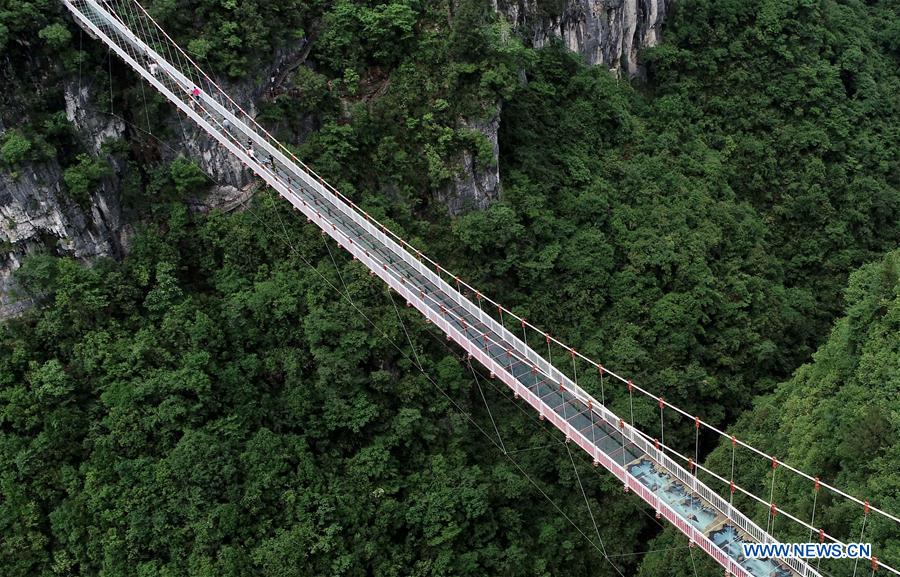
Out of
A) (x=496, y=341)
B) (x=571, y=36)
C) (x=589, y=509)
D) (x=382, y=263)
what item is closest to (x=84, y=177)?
(x=382, y=263)

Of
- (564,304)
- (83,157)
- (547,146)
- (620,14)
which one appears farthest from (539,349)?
(620,14)

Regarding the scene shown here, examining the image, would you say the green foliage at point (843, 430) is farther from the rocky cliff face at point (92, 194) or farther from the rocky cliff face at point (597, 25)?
the rocky cliff face at point (92, 194)

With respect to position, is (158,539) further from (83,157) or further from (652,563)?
(652,563)

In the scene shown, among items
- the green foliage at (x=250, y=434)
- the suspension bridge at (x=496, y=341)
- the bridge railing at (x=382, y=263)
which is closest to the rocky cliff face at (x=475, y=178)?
the suspension bridge at (x=496, y=341)

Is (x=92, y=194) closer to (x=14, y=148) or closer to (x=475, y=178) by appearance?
(x=14, y=148)

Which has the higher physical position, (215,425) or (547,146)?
(547,146)

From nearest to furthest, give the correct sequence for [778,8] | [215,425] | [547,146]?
1. [215,425]
2. [547,146]
3. [778,8]

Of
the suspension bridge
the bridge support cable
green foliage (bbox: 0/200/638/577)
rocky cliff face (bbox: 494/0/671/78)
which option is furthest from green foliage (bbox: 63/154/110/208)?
the bridge support cable
